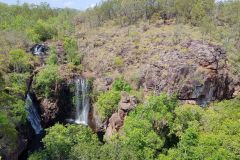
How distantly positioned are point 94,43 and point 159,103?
33549mm

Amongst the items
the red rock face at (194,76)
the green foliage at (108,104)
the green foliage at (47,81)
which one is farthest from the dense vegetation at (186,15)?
the green foliage at (47,81)

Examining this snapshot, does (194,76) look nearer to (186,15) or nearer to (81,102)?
(81,102)

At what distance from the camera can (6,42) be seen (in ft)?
212

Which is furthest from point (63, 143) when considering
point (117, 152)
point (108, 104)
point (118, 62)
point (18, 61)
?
point (118, 62)

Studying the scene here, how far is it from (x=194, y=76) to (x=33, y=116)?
85.7ft

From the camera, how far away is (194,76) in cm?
5281

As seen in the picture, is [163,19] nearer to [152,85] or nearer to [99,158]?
[152,85]

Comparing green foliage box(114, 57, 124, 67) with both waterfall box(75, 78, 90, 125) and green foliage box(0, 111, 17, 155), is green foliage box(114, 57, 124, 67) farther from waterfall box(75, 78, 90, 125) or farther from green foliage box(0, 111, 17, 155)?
green foliage box(0, 111, 17, 155)

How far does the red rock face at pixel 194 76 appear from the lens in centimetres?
5253

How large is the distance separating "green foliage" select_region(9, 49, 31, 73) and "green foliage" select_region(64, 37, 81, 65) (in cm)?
1018

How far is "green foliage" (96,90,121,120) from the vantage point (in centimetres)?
4969

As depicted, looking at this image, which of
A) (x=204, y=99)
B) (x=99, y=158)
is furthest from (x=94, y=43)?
(x=99, y=158)

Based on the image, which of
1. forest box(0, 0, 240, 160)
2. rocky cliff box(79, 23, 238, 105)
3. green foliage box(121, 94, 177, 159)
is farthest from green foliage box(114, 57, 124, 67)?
green foliage box(121, 94, 177, 159)

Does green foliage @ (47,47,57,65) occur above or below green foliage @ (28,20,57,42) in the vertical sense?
below
